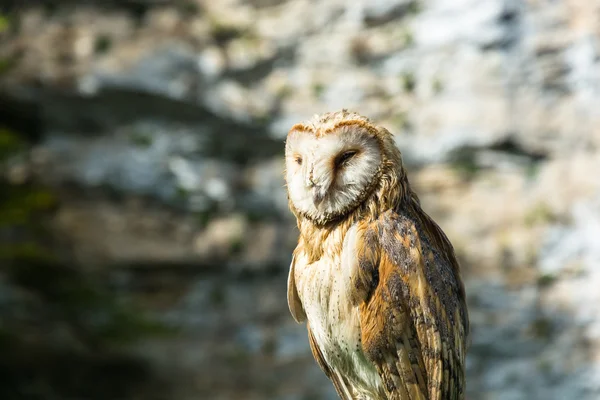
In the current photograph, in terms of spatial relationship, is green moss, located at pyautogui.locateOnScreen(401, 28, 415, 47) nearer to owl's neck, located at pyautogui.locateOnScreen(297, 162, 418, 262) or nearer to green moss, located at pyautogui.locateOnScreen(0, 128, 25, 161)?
green moss, located at pyautogui.locateOnScreen(0, 128, 25, 161)

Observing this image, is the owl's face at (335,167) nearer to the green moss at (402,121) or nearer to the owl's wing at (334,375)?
the owl's wing at (334,375)

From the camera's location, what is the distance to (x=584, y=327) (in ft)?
23.4

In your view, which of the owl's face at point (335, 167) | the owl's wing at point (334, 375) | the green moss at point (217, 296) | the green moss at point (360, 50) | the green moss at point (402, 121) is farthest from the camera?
the green moss at point (217, 296)

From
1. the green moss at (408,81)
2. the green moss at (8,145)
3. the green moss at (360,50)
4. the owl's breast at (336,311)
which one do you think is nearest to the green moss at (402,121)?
the green moss at (408,81)

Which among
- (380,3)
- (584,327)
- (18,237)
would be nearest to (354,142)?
Answer: (584,327)

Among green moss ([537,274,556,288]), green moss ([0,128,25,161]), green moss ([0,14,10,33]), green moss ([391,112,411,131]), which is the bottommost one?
green moss ([537,274,556,288])

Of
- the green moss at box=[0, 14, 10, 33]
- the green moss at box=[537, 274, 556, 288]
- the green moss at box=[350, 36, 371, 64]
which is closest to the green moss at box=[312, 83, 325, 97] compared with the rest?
the green moss at box=[350, 36, 371, 64]

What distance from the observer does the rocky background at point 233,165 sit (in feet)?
24.7

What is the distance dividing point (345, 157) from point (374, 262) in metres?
0.34

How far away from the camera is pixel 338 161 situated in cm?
208

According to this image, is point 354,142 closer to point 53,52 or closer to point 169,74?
point 169,74

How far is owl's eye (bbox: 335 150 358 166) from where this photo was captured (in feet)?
6.81

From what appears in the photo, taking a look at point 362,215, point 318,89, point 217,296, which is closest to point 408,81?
point 318,89

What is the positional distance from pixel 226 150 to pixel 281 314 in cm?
216
